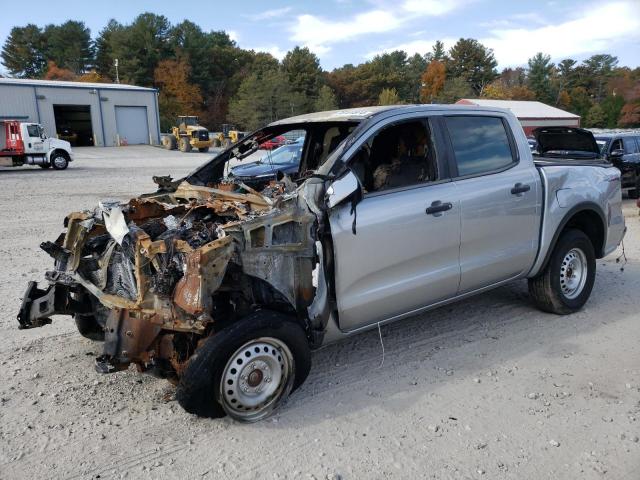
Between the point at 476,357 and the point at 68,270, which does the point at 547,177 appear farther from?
the point at 68,270

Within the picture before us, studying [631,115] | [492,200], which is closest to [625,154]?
[492,200]

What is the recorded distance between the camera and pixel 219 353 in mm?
→ 3094

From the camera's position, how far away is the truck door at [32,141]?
20.5 m

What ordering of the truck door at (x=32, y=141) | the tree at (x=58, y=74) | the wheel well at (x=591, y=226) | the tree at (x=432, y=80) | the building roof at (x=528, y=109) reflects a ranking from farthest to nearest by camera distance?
the tree at (x=432, y=80), the tree at (x=58, y=74), the building roof at (x=528, y=109), the truck door at (x=32, y=141), the wheel well at (x=591, y=226)

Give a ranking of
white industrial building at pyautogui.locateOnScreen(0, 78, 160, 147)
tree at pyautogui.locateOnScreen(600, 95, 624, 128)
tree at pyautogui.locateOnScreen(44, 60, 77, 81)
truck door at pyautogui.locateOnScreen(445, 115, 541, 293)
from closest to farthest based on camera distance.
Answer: truck door at pyautogui.locateOnScreen(445, 115, 541, 293)
white industrial building at pyautogui.locateOnScreen(0, 78, 160, 147)
tree at pyautogui.locateOnScreen(600, 95, 624, 128)
tree at pyautogui.locateOnScreen(44, 60, 77, 81)

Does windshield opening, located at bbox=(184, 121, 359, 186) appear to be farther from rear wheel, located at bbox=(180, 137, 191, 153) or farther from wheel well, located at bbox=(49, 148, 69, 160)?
rear wheel, located at bbox=(180, 137, 191, 153)

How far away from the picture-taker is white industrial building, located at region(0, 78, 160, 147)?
35219 mm

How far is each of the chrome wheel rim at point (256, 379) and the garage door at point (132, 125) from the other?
4046 centimetres

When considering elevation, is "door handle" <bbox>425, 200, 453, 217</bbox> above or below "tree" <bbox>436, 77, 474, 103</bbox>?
below

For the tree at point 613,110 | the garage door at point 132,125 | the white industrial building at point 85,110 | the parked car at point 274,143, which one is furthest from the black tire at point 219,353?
the tree at point 613,110

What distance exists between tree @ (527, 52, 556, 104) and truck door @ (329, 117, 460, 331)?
8427cm

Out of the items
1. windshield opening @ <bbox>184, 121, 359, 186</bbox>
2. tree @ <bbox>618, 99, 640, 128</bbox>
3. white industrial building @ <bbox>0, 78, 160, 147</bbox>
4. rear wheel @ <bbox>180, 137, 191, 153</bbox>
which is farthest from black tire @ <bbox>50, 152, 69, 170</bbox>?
tree @ <bbox>618, 99, 640, 128</bbox>

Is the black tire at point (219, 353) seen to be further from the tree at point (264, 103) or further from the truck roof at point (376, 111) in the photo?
the tree at point (264, 103)

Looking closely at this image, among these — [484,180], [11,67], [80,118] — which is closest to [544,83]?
[80,118]
